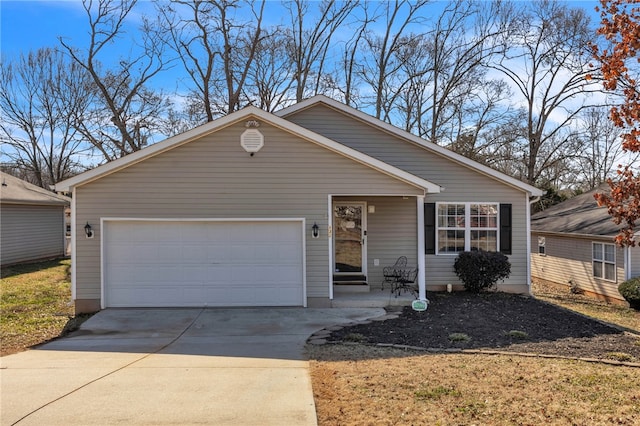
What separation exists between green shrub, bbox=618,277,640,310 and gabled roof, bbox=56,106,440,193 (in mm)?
7261

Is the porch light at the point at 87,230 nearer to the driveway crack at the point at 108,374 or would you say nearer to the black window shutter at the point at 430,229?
the driveway crack at the point at 108,374

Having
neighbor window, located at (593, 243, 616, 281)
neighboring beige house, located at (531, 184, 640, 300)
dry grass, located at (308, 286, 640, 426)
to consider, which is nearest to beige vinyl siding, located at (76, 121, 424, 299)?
dry grass, located at (308, 286, 640, 426)

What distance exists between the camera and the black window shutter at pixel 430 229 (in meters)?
12.7

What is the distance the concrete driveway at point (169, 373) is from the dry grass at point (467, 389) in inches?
16.6

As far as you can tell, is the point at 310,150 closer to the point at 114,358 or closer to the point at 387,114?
the point at 114,358

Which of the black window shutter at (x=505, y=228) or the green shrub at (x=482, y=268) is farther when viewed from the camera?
the black window shutter at (x=505, y=228)

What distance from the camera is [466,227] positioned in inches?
504

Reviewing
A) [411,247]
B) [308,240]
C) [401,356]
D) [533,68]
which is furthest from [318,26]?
[401,356]

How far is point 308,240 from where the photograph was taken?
10.1 metres

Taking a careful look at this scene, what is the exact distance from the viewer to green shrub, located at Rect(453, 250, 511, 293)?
39.2ft

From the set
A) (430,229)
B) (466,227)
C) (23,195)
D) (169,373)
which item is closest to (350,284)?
(430,229)

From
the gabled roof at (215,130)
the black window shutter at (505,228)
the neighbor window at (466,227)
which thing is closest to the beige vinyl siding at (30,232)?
the gabled roof at (215,130)

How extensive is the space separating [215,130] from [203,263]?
9.65 feet

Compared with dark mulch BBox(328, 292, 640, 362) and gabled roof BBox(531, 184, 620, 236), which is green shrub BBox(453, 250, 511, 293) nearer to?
dark mulch BBox(328, 292, 640, 362)
